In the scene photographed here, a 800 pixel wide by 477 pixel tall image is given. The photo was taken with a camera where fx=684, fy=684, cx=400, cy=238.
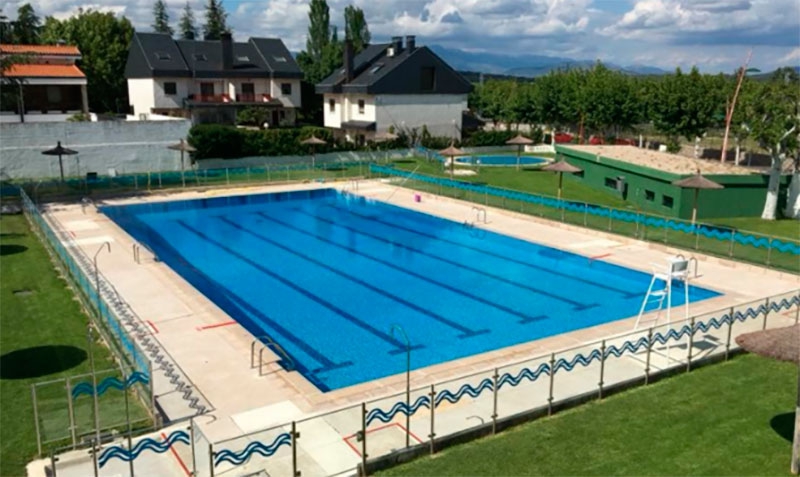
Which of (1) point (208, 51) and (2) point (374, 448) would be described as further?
(1) point (208, 51)

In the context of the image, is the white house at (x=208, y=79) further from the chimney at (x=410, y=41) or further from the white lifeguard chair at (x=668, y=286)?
the white lifeguard chair at (x=668, y=286)

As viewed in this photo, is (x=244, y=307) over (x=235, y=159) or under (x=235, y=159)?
under

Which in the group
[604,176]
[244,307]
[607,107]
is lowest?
[244,307]

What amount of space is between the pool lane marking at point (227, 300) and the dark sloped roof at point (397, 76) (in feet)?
90.8

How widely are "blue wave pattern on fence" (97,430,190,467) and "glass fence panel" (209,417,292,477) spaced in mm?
549

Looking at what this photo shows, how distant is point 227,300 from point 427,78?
3685 cm

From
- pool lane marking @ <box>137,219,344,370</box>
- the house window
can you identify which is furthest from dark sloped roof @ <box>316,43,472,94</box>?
pool lane marking @ <box>137,219,344,370</box>

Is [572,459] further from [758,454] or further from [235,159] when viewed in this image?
[235,159]

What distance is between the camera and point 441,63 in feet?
176

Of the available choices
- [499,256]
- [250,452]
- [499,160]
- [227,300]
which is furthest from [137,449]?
[499,160]

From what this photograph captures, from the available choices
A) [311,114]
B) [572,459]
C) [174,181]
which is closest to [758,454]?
[572,459]

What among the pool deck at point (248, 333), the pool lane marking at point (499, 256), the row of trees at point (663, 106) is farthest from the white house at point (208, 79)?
the pool deck at point (248, 333)

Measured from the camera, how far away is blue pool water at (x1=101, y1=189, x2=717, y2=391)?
16.6 meters

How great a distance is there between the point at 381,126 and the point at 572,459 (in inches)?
1688
